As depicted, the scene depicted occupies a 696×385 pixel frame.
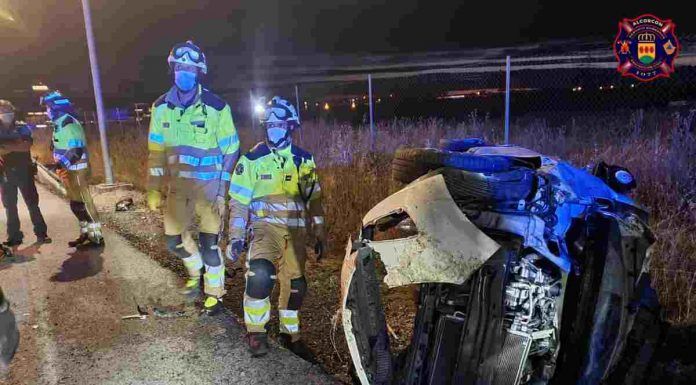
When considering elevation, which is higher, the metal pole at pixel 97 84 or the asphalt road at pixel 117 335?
the metal pole at pixel 97 84

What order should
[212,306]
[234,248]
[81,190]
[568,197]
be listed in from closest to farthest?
1. [568,197]
2. [234,248]
3. [212,306]
4. [81,190]

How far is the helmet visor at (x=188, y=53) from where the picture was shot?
4.05 meters

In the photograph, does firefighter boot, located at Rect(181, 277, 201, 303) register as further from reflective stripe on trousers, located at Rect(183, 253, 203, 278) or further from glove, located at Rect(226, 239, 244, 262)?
glove, located at Rect(226, 239, 244, 262)

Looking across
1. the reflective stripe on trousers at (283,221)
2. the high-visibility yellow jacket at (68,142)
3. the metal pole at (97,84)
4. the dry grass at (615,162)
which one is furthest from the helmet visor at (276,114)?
the metal pole at (97,84)

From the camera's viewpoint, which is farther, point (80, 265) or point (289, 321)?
point (80, 265)

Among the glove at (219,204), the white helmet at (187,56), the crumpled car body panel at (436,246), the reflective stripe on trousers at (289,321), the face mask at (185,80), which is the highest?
the white helmet at (187,56)

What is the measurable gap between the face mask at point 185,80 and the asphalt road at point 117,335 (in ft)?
6.00

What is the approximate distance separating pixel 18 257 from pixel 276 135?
4.08m

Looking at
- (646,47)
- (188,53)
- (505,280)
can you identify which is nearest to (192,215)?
(188,53)

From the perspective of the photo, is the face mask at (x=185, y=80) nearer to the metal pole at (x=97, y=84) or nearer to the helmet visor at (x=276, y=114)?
the helmet visor at (x=276, y=114)

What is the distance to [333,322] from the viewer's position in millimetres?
3611

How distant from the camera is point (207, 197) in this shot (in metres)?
4.14

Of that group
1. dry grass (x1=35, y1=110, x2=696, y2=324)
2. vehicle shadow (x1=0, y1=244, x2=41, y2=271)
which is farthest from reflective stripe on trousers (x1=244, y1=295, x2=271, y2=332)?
vehicle shadow (x1=0, y1=244, x2=41, y2=271)

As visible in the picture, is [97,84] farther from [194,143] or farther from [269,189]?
[269,189]
